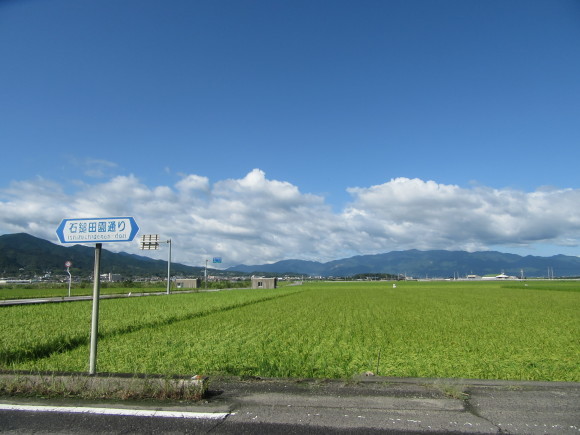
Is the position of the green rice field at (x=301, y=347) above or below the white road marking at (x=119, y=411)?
below

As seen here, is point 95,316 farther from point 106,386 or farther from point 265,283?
point 265,283

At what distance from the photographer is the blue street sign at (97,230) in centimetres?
591

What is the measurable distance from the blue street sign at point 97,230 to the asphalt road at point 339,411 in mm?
2203

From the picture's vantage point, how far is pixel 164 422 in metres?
4.30

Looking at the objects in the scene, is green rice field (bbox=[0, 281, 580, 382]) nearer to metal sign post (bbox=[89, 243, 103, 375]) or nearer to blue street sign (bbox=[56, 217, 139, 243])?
metal sign post (bbox=[89, 243, 103, 375])

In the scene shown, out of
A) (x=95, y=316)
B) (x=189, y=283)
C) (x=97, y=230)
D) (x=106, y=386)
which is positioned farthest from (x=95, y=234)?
(x=189, y=283)

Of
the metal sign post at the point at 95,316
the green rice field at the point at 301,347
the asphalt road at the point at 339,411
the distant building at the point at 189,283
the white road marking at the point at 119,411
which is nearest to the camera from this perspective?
the asphalt road at the point at 339,411

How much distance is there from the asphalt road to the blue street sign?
220 cm

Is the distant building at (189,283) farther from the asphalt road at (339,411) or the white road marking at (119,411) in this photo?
the white road marking at (119,411)

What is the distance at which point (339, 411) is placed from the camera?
4590mm

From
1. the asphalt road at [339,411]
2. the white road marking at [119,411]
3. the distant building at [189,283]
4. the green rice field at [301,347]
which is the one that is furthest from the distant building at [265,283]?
the white road marking at [119,411]

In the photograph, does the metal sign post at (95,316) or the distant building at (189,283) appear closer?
the metal sign post at (95,316)

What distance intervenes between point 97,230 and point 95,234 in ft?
0.22

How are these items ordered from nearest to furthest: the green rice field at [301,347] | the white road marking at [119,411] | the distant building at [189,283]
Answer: the white road marking at [119,411] < the green rice field at [301,347] < the distant building at [189,283]
